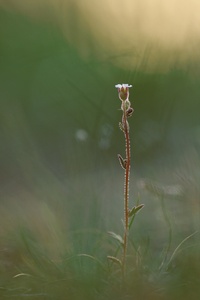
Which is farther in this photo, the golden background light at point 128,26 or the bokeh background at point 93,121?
the golden background light at point 128,26

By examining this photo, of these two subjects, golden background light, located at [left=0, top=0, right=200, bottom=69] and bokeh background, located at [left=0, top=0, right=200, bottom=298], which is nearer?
bokeh background, located at [left=0, top=0, right=200, bottom=298]

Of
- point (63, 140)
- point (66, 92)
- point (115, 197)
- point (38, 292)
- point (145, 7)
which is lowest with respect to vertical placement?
point (38, 292)

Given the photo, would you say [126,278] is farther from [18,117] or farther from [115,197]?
[18,117]

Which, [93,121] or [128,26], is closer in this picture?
[93,121]

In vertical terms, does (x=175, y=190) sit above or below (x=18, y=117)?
below

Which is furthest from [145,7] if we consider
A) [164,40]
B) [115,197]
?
[115,197]

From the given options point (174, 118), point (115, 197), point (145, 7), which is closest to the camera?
point (115, 197)

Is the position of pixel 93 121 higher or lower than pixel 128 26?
lower

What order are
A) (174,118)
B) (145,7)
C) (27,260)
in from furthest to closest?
(145,7)
(174,118)
(27,260)
